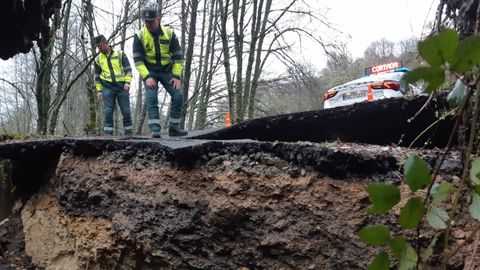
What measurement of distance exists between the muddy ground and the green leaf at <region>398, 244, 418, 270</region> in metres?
1.52

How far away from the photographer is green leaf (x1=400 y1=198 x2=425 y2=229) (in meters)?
0.61

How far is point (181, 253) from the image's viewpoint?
8.67ft

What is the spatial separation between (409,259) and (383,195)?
0.49 ft

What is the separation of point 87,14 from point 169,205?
8.17 meters

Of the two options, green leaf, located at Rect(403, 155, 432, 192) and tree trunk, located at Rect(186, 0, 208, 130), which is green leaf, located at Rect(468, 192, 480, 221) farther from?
tree trunk, located at Rect(186, 0, 208, 130)

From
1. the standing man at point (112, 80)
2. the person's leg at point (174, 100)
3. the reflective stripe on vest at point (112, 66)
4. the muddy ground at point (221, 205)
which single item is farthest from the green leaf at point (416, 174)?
the reflective stripe on vest at point (112, 66)

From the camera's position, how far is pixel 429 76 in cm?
56

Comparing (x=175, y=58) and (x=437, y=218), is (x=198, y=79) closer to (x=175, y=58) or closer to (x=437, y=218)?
(x=175, y=58)

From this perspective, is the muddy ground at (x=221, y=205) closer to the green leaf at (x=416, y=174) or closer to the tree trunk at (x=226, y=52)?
the green leaf at (x=416, y=174)

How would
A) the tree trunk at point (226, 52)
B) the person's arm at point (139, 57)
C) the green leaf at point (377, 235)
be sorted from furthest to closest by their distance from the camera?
the tree trunk at point (226, 52) < the person's arm at point (139, 57) < the green leaf at point (377, 235)

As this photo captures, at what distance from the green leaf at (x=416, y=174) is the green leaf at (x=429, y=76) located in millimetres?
101

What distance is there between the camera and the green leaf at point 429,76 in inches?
21.8

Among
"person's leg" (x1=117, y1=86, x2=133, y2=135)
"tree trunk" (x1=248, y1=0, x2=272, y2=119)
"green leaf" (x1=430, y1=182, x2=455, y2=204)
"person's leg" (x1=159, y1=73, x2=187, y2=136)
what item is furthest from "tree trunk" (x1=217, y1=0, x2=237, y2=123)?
"green leaf" (x1=430, y1=182, x2=455, y2=204)

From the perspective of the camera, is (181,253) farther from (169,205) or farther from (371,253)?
(371,253)
